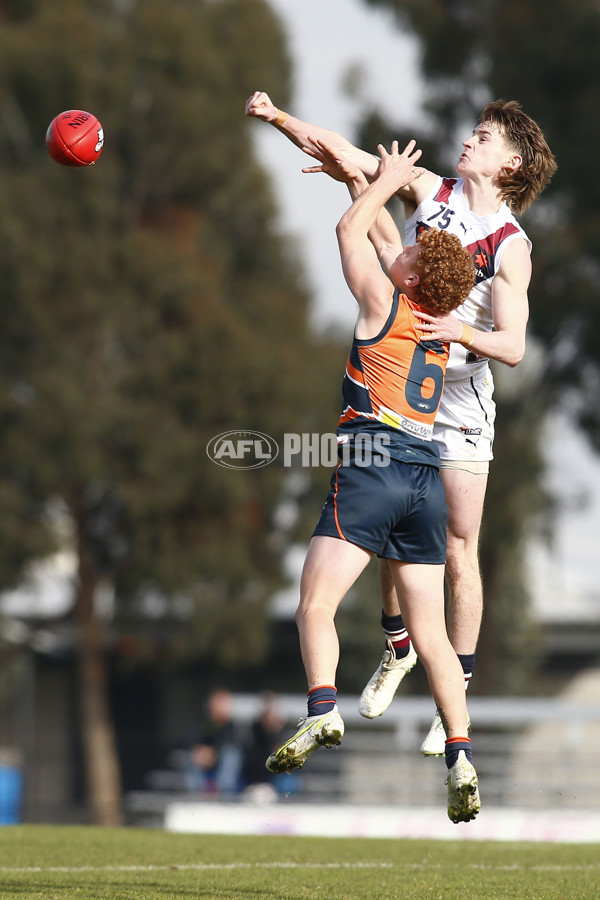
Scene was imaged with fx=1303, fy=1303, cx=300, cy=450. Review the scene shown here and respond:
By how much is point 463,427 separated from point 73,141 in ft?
9.85

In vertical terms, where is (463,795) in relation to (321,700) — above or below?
below

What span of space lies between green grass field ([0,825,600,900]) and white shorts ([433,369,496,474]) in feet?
6.93

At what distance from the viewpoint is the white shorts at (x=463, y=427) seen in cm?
686

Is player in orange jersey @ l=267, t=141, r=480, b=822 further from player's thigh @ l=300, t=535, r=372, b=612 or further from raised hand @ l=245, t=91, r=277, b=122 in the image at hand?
raised hand @ l=245, t=91, r=277, b=122

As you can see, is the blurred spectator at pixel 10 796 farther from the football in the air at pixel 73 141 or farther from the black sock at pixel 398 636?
the black sock at pixel 398 636

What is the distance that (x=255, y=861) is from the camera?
24.4 feet

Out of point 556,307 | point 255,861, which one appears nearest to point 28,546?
point 556,307

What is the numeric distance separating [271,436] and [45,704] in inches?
399

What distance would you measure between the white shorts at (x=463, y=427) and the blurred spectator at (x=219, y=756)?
12.2m

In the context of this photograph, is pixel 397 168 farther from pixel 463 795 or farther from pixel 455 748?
pixel 463 795

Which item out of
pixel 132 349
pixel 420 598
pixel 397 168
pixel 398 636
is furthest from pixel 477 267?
pixel 132 349

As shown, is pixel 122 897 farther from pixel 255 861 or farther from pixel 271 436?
pixel 271 436

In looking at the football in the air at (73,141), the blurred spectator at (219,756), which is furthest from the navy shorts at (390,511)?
the blurred spectator at (219,756)

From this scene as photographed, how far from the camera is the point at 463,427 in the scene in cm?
690
